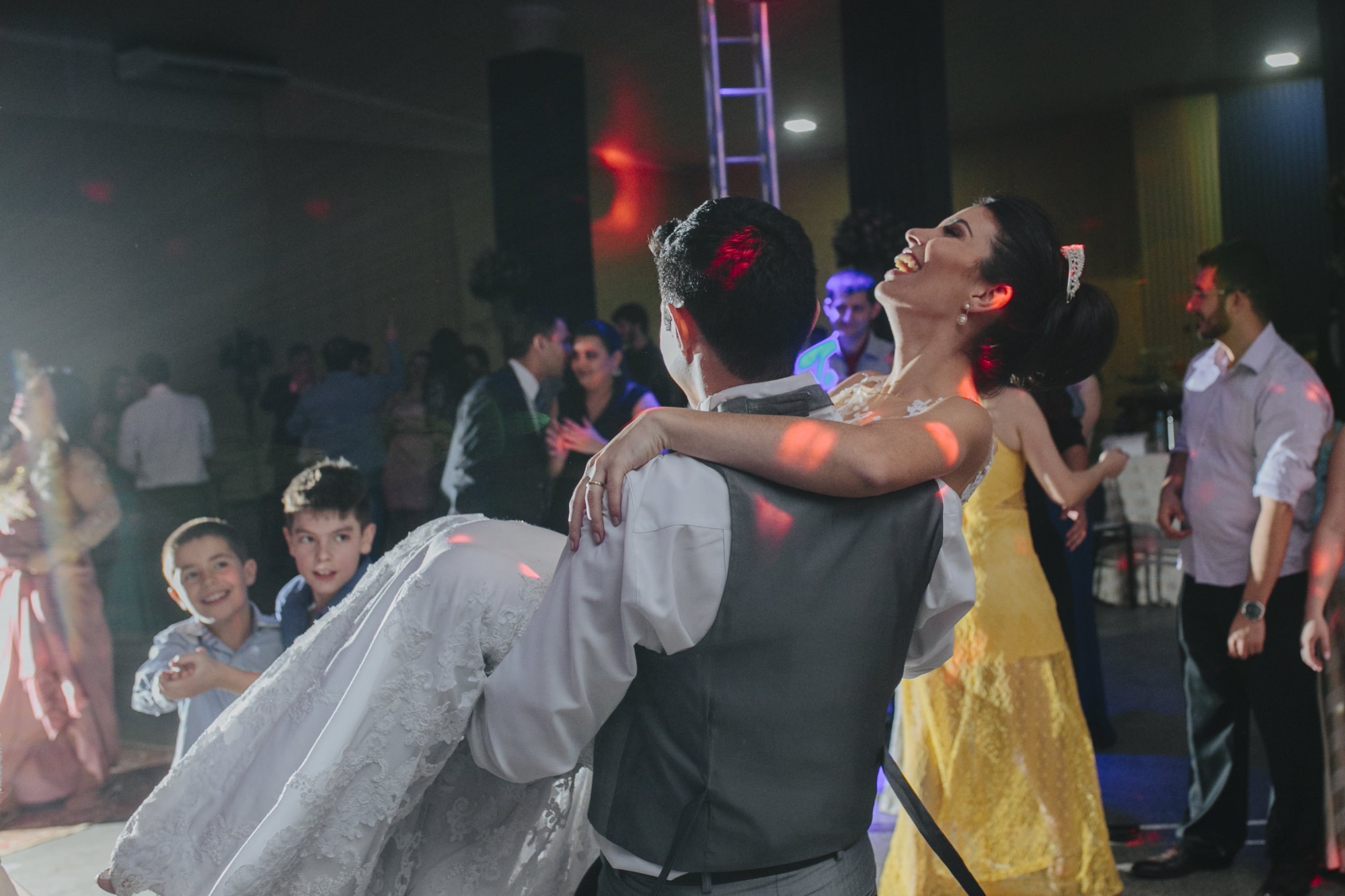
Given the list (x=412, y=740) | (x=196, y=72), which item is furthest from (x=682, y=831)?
(x=196, y=72)

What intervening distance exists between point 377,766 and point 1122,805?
2.75 metres

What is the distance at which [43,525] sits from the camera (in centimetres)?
379

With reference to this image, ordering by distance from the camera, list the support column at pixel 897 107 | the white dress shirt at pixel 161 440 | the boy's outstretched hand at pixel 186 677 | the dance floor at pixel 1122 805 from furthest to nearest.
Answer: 1. the white dress shirt at pixel 161 440
2. the support column at pixel 897 107
3. the dance floor at pixel 1122 805
4. the boy's outstretched hand at pixel 186 677

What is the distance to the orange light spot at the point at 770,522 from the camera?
1049 millimetres

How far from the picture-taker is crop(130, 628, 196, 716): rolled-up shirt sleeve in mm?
2014

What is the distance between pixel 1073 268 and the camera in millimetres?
1716

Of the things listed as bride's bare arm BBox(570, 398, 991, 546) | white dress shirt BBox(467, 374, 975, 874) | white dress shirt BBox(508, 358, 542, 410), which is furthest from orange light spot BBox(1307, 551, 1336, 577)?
white dress shirt BBox(508, 358, 542, 410)

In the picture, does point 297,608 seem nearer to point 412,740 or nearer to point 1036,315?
point 412,740

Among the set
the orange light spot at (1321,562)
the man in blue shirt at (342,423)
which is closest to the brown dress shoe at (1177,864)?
the orange light spot at (1321,562)

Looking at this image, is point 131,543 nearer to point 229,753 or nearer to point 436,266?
point 436,266

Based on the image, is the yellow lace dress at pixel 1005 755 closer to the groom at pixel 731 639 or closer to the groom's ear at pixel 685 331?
the groom at pixel 731 639

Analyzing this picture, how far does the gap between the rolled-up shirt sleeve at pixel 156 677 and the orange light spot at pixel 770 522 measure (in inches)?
53.0

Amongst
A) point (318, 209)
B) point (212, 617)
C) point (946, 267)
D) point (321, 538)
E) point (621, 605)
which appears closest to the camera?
point (621, 605)

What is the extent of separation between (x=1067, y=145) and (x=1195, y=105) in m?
0.98
